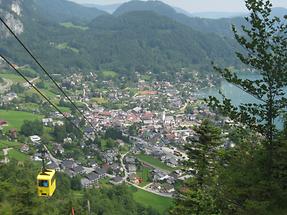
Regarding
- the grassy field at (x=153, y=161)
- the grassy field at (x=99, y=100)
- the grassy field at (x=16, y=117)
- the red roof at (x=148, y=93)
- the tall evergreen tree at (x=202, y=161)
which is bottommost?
the red roof at (x=148, y=93)

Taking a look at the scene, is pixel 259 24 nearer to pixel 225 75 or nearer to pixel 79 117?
pixel 225 75

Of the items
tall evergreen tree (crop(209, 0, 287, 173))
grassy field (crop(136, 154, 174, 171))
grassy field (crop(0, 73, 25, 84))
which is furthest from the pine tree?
grassy field (crop(0, 73, 25, 84))

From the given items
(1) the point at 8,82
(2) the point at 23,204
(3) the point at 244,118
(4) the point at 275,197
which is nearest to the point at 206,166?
(3) the point at 244,118

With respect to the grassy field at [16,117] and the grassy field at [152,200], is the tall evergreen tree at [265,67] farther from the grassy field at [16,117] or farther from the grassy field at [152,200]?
the grassy field at [16,117]

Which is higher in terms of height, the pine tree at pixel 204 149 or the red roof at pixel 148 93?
the pine tree at pixel 204 149

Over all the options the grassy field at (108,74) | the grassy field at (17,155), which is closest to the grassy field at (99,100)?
the grassy field at (108,74)
